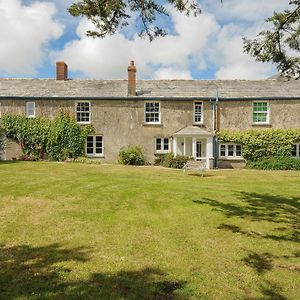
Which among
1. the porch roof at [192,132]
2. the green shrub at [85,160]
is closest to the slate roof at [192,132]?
the porch roof at [192,132]

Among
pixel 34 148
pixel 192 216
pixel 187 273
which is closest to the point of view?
pixel 187 273

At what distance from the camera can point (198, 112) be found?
29953mm

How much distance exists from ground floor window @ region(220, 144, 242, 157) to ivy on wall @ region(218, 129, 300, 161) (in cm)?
56

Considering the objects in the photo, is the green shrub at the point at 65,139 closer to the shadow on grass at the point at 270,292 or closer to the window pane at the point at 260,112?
the window pane at the point at 260,112

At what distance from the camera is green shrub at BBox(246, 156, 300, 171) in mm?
26717

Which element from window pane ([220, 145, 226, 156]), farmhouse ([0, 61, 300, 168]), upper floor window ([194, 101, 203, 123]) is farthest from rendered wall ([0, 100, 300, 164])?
window pane ([220, 145, 226, 156])

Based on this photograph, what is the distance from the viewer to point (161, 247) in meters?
8.06

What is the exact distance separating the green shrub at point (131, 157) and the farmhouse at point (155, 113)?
0.61 meters

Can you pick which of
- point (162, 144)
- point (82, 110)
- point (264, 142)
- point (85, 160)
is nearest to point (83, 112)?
point (82, 110)

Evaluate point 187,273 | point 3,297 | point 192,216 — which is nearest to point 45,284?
point 3,297

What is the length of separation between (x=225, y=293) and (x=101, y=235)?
370 centimetres

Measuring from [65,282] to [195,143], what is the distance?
75.2 feet

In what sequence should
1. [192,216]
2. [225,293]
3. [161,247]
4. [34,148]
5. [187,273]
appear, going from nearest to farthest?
[225,293] → [187,273] → [161,247] → [192,216] → [34,148]

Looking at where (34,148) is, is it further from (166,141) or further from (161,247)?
(161,247)
